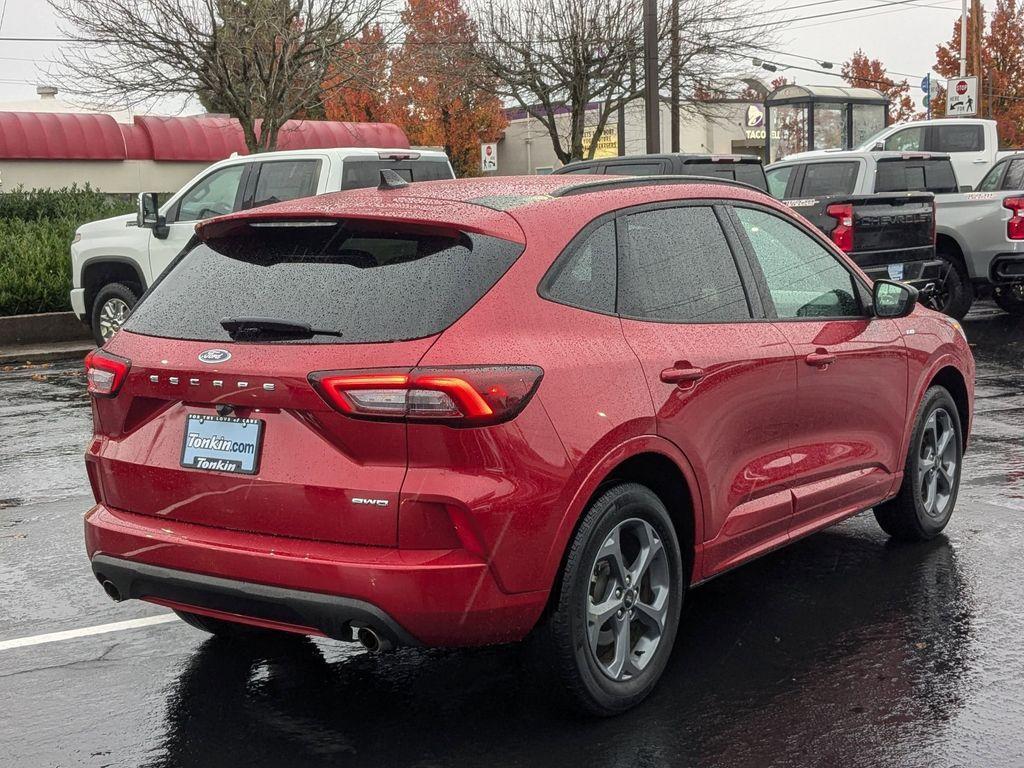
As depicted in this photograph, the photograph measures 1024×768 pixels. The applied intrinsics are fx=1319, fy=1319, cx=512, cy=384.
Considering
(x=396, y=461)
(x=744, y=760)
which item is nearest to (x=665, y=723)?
(x=744, y=760)

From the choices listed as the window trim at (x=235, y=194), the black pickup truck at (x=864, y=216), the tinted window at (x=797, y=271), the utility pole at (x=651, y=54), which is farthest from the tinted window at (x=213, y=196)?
the utility pole at (x=651, y=54)

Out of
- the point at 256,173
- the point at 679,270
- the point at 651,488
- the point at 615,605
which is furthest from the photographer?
the point at 256,173

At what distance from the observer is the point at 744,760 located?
3.95 m

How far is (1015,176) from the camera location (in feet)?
56.7

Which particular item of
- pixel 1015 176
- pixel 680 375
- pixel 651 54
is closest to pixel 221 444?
pixel 680 375

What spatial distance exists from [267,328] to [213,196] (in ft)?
33.3

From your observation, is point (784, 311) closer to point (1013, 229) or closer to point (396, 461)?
point (396, 461)

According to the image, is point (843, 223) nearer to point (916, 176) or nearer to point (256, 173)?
point (916, 176)

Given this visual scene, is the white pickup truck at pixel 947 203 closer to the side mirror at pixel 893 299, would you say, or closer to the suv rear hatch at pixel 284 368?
the side mirror at pixel 893 299

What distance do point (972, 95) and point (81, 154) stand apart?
80.1 feet

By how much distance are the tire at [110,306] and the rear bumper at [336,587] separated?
11263mm

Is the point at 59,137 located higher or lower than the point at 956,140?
→ higher

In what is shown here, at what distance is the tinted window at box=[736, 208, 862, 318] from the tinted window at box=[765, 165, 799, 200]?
1097 centimetres

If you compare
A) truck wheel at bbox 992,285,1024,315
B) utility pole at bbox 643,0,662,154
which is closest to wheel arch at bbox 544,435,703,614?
truck wheel at bbox 992,285,1024,315
